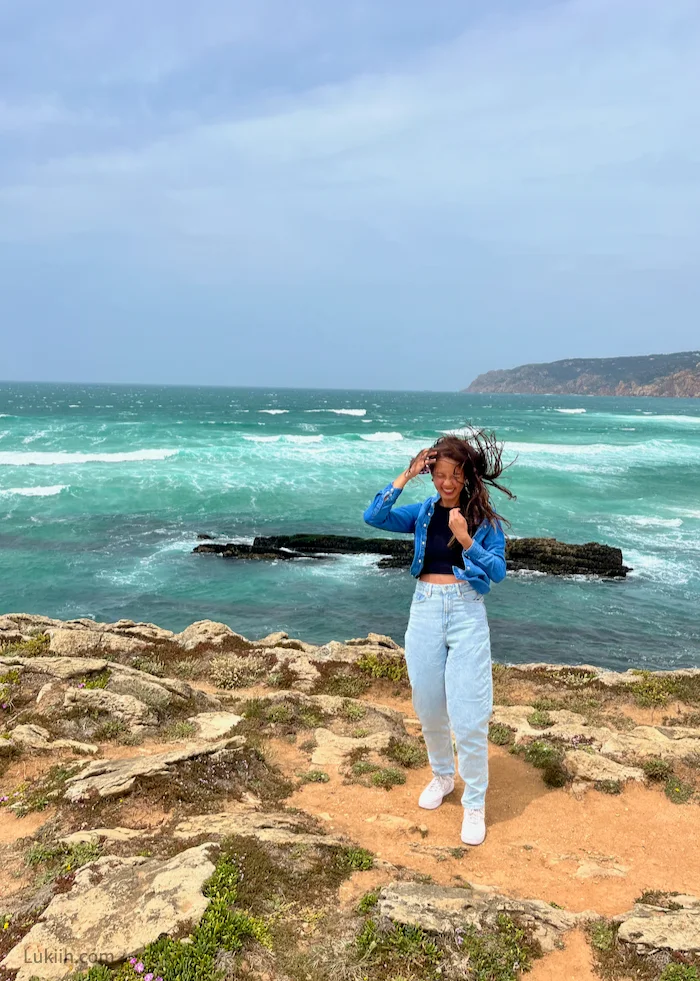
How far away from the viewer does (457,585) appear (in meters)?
4.45

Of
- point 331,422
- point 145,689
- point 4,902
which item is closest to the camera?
point 4,902

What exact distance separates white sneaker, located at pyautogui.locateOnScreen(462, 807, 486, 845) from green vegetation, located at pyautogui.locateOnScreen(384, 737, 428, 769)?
1347 millimetres

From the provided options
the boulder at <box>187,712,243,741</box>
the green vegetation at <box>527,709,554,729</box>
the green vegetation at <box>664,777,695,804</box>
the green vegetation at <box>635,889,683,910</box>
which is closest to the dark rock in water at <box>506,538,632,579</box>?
the green vegetation at <box>527,709,554,729</box>

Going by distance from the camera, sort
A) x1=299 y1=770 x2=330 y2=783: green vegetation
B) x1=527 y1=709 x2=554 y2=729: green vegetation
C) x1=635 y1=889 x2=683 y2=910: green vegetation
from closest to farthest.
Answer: x1=635 y1=889 x2=683 y2=910: green vegetation → x1=299 y1=770 x2=330 y2=783: green vegetation → x1=527 y1=709 x2=554 y2=729: green vegetation

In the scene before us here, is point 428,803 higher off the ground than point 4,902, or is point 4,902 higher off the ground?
point 4,902

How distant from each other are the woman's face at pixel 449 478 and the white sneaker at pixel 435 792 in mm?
2641

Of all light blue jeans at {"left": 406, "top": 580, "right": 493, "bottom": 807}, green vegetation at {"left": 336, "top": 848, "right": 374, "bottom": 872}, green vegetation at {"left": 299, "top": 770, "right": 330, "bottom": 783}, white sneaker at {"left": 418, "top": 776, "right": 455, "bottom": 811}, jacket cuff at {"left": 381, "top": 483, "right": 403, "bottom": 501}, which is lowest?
green vegetation at {"left": 299, "top": 770, "right": 330, "bottom": 783}

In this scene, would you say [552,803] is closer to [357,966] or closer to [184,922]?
[357,966]

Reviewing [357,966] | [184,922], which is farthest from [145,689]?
[357,966]

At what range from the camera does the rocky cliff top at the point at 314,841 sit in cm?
321

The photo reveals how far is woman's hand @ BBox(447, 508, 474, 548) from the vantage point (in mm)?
4027

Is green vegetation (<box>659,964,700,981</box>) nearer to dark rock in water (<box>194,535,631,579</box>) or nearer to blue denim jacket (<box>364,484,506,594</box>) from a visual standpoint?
blue denim jacket (<box>364,484,506,594</box>)

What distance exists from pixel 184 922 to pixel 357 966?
38.2 inches

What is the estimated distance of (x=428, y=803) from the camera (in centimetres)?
516
